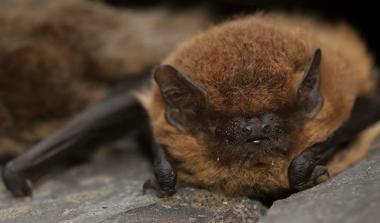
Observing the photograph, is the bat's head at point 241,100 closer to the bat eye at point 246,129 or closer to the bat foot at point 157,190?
the bat eye at point 246,129

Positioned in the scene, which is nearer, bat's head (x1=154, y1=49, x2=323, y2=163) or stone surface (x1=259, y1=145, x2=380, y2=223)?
stone surface (x1=259, y1=145, x2=380, y2=223)

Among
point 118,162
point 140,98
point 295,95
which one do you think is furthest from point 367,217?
point 118,162

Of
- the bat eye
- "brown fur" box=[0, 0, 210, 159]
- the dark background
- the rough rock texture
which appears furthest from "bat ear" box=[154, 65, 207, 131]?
the dark background

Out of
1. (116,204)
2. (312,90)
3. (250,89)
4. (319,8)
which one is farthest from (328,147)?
(319,8)

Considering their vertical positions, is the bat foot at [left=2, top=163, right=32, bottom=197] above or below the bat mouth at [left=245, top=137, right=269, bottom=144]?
below

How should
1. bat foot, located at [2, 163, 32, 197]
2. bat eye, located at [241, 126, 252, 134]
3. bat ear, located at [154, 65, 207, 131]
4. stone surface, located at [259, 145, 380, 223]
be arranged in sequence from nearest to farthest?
stone surface, located at [259, 145, 380, 223] → bat eye, located at [241, 126, 252, 134] → bat ear, located at [154, 65, 207, 131] → bat foot, located at [2, 163, 32, 197]

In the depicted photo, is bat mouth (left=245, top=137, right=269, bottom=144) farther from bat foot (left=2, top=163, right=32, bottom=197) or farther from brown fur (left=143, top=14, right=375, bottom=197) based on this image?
bat foot (left=2, top=163, right=32, bottom=197)

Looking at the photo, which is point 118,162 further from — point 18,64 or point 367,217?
point 367,217

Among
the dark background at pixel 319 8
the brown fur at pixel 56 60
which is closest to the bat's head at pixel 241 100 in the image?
the brown fur at pixel 56 60
